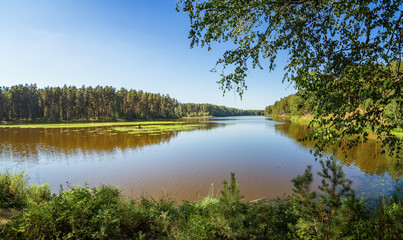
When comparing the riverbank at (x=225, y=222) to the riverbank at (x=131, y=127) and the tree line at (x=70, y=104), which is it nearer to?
the riverbank at (x=131, y=127)

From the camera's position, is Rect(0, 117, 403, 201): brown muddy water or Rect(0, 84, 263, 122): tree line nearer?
Rect(0, 117, 403, 201): brown muddy water

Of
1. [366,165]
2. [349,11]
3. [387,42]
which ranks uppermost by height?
[349,11]

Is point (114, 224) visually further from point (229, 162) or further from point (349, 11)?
point (229, 162)

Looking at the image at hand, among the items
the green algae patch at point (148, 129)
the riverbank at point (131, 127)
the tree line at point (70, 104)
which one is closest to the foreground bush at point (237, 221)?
the green algae patch at point (148, 129)

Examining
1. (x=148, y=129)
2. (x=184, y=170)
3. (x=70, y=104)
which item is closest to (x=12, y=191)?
(x=184, y=170)

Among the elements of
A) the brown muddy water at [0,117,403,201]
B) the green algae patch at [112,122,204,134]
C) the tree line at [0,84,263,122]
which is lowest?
the brown muddy water at [0,117,403,201]

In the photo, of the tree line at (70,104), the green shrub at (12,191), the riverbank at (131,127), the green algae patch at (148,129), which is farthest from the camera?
the tree line at (70,104)

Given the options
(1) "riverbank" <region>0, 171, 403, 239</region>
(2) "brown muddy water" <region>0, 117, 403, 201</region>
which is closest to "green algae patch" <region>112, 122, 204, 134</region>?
(2) "brown muddy water" <region>0, 117, 403, 201</region>

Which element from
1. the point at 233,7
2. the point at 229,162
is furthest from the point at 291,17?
the point at 229,162

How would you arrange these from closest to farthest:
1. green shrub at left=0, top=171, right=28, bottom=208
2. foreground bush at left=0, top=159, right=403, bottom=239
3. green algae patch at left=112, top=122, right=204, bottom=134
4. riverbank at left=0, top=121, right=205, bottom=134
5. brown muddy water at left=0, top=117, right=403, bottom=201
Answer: foreground bush at left=0, top=159, right=403, bottom=239 → green shrub at left=0, top=171, right=28, bottom=208 → brown muddy water at left=0, top=117, right=403, bottom=201 → green algae patch at left=112, top=122, right=204, bottom=134 → riverbank at left=0, top=121, right=205, bottom=134

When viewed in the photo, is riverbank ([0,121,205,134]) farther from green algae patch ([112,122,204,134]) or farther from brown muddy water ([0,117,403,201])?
brown muddy water ([0,117,403,201])

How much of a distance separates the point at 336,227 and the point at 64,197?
574 centimetres

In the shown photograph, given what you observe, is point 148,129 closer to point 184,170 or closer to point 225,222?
point 184,170

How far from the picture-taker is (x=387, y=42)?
12.1 ft
